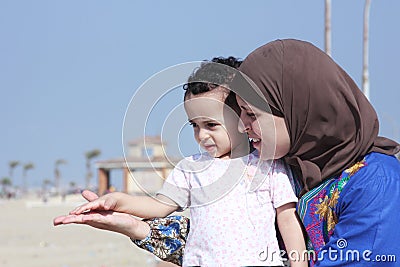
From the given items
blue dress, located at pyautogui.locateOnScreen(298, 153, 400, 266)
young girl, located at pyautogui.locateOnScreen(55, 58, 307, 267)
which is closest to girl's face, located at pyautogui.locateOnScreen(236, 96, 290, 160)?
young girl, located at pyautogui.locateOnScreen(55, 58, 307, 267)

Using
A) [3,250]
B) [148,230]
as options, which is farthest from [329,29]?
[148,230]

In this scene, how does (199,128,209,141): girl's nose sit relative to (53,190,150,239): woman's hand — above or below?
above

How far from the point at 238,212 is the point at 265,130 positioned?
373 mm

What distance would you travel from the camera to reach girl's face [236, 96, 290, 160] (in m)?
2.83

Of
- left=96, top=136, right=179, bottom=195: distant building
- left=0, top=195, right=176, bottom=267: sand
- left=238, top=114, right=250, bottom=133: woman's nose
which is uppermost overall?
left=238, top=114, right=250, bottom=133: woman's nose

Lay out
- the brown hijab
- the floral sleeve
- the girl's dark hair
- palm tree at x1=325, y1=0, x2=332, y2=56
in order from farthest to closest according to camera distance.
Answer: palm tree at x1=325, y1=0, x2=332, y2=56, the floral sleeve, the girl's dark hair, the brown hijab

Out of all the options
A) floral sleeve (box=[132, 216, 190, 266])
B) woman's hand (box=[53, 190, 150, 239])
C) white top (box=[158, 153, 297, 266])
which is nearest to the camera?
woman's hand (box=[53, 190, 150, 239])

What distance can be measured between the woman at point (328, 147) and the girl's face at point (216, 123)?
18 cm

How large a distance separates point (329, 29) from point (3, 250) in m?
7.56

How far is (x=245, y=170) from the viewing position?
3107mm

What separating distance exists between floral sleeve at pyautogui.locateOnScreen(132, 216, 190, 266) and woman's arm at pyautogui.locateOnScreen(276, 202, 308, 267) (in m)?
0.48

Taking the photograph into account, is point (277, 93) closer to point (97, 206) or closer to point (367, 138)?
point (367, 138)

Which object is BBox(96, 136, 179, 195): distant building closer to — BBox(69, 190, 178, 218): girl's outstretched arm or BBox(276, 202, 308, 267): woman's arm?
BBox(69, 190, 178, 218): girl's outstretched arm

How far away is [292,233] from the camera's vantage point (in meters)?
2.97
